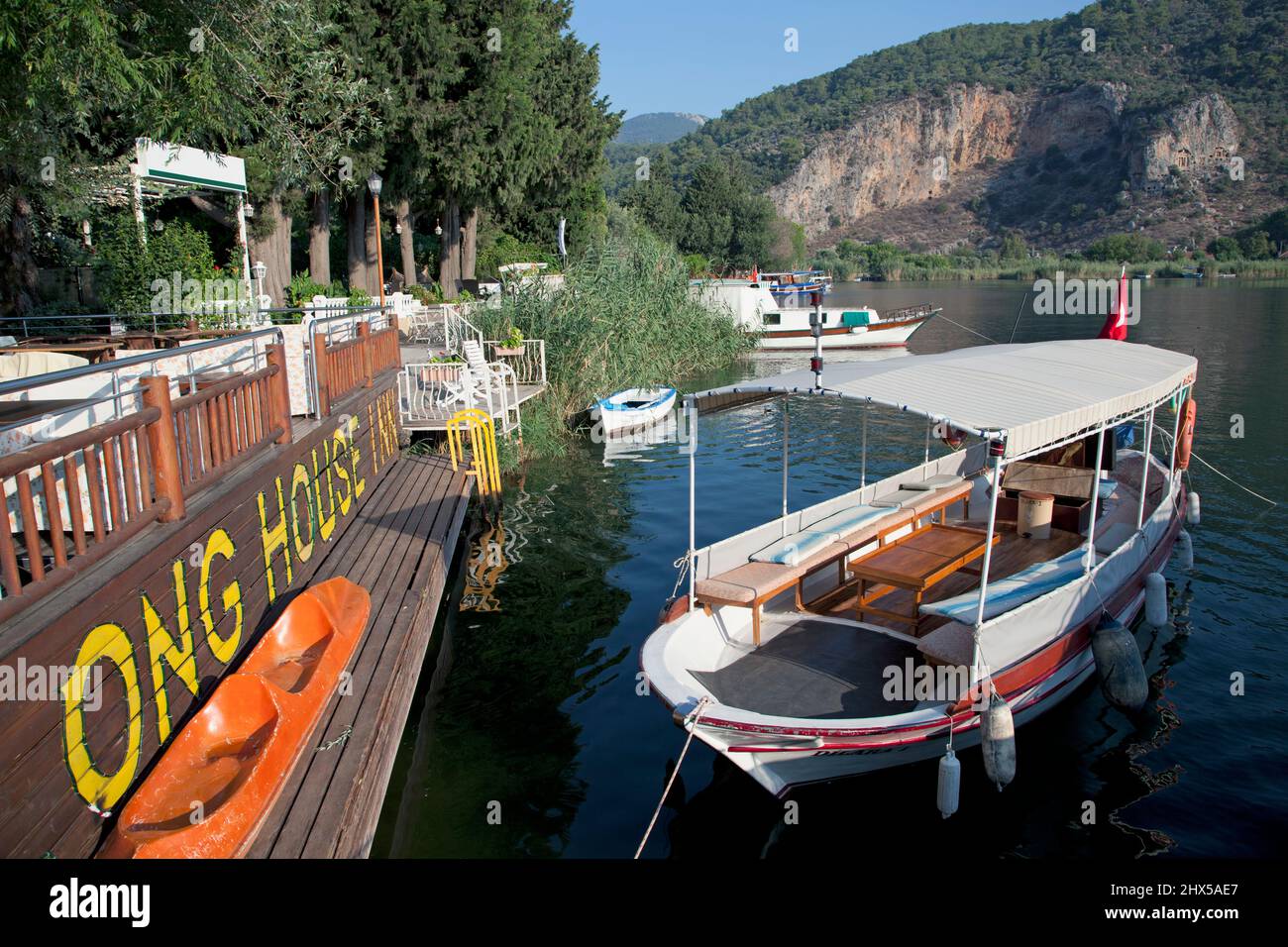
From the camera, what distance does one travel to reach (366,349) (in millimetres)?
14469

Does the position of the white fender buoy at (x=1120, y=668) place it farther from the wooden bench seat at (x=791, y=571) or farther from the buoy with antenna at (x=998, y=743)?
the wooden bench seat at (x=791, y=571)

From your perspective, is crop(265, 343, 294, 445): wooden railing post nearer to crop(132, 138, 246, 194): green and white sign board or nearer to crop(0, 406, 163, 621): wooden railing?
crop(0, 406, 163, 621): wooden railing

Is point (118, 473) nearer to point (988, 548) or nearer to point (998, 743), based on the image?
point (988, 548)

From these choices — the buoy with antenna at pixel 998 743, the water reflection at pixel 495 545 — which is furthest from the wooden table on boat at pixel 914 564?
the water reflection at pixel 495 545

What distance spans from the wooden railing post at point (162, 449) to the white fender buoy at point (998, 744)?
630 centimetres

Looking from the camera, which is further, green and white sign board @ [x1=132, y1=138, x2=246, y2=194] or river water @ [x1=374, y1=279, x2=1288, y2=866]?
green and white sign board @ [x1=132, y1=138, x2=246, y2=194]

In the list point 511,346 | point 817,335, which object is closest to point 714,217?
point 511,346

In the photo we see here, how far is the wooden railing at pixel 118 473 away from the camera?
184 inches

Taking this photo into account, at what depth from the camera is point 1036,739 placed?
27.6 feet

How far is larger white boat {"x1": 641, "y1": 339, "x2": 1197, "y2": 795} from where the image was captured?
6.85m

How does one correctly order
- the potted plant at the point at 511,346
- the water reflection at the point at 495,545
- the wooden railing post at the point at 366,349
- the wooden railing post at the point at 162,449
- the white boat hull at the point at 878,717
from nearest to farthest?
the wooden railing post at the point at 162,449 < the white boat hull at the point at 878,717 < the water reflection at the point at 495,545 < the wooden railing post at the point at 366,349 < the potted plant at the point at 511,346

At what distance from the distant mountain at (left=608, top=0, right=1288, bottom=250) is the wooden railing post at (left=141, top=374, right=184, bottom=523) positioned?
83.1m

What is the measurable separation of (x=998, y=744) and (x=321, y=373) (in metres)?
8.58

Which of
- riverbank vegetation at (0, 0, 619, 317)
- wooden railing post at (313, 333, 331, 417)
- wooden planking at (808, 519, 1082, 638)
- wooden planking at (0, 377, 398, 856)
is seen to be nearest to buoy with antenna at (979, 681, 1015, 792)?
wooden planking at (808, 519, 1082, 638)
